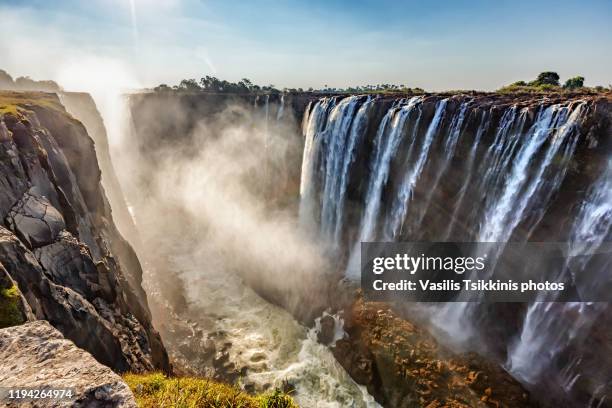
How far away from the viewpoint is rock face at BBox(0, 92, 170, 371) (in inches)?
334

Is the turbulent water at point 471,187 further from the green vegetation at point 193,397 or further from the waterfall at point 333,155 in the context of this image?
the green vegetation at point 193,397

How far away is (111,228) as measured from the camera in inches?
686

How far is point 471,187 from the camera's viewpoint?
1744 centimetres

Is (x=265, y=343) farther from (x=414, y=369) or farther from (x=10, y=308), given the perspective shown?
(x=10, y=308)

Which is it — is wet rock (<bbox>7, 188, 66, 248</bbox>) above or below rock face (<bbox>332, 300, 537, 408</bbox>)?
above

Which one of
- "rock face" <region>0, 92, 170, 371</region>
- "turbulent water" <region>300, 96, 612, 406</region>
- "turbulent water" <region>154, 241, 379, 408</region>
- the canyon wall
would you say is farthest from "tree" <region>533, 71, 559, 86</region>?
"rock face" <region>0, 92, 170, 371</region>

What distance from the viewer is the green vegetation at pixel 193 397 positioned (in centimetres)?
605

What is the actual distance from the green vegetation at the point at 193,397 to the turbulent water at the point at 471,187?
1377 cm

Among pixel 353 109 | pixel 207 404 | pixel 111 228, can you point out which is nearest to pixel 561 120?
pixel 353 109

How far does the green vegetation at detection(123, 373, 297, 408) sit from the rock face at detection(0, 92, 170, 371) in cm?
342

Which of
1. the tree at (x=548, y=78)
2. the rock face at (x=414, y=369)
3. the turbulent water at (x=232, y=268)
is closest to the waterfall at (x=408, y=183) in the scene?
the rock face at (x=414, y=369)

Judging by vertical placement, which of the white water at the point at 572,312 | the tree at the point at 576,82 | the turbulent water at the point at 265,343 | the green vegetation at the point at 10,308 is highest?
the tree at the point at 576,82

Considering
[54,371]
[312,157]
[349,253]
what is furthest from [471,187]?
[54,371]

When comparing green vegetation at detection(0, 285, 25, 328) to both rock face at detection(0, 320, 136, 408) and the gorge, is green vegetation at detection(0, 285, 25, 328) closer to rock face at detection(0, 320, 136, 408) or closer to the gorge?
rock face at detection(0, 320, 136, 408)
